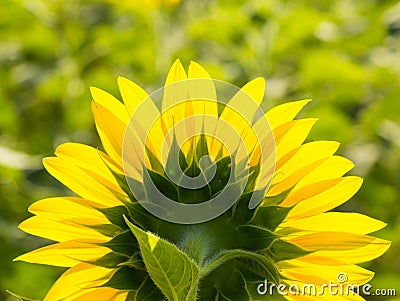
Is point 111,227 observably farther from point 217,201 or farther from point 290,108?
point 290,108

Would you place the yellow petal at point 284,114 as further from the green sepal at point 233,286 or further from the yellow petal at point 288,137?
the green sepal at point 233,286

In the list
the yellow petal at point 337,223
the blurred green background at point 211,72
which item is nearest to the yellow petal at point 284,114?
the yellow petal at point 337,223

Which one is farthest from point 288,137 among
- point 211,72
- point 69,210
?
point 211,72

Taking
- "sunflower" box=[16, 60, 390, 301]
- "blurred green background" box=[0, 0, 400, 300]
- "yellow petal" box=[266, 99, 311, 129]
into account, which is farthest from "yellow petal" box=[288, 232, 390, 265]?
"blurred green background" box=[0, 0, 400, 300]

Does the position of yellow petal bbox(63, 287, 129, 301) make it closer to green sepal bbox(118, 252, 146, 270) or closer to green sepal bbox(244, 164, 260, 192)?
green sepal bbox(118, 252, 146, 270)

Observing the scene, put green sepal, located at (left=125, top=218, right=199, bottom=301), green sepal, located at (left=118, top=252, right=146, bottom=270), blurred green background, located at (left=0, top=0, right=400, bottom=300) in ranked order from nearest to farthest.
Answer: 1. green sepal, located at (left=125, top=218, right=199, bottom=301)
2. green sepal, located at (left=118, top=252, right=146, bottom=270)
3. blurred green background, located at (left=0, top=0, right=400, bottom=300)

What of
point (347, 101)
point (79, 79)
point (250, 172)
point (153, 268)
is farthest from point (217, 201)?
point (79, 79)

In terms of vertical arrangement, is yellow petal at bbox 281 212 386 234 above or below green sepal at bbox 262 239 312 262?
above
